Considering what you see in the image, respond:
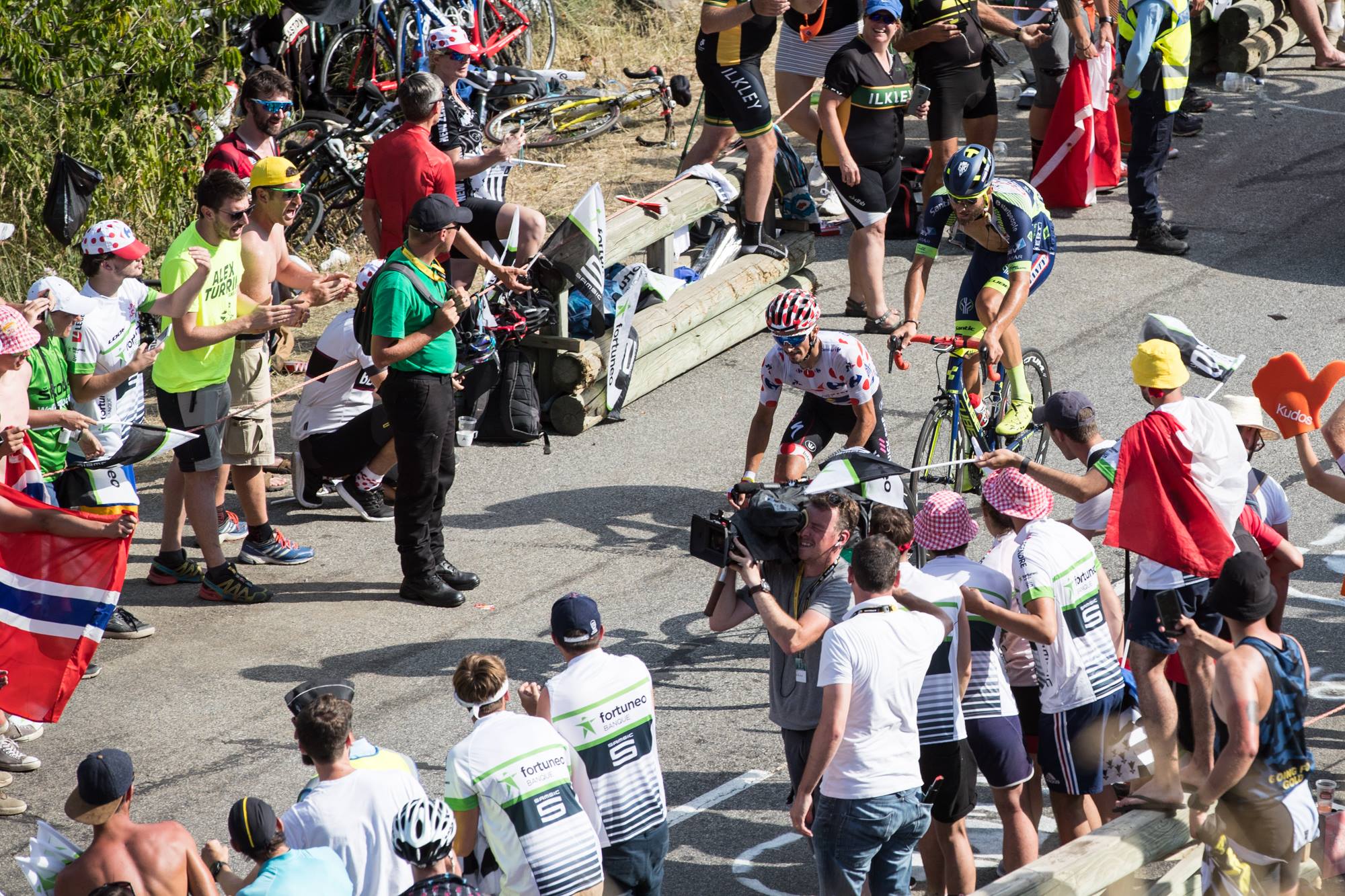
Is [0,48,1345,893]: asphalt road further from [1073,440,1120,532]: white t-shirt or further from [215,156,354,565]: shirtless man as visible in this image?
[1073,440,1120,532]: white t-shirt

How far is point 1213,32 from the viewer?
15672 mm

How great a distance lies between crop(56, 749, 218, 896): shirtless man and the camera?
4770 millimetres

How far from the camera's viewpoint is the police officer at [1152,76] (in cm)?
1215

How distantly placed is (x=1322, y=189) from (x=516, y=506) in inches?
322

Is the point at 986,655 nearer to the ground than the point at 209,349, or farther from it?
nearer to the ground

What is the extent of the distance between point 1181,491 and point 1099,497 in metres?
0.62

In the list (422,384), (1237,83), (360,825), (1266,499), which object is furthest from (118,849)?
(1237,83)

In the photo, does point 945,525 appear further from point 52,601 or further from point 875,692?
point 52,601

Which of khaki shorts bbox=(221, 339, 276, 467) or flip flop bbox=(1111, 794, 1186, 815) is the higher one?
khaki shorts bbox=(221, 339, 276, 467)

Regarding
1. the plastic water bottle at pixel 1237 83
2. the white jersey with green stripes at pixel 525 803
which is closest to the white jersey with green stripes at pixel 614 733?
the white jersey with green stripes at pixel 525 803

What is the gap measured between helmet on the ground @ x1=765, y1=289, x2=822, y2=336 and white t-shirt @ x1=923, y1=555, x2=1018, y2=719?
2.25m

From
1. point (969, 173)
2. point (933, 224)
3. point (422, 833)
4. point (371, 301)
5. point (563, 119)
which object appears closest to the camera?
point (422, 833)

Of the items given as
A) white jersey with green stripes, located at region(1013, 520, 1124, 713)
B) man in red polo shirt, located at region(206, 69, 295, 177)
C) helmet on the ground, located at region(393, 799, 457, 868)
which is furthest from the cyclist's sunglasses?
helmet on the ground, located at region(393, 799, 457, 868)

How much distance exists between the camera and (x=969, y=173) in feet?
28.1
